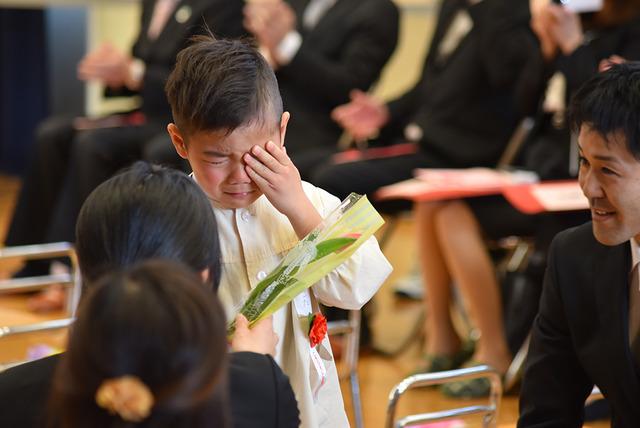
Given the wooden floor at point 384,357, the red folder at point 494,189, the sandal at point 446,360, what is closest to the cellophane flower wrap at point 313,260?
the wooden floor at point 384,357

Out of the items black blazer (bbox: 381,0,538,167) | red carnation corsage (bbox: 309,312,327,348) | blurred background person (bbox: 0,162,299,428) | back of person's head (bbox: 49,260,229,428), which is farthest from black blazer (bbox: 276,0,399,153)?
back of person's head (bbox: 49,260,229,428)

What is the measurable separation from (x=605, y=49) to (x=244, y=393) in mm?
2259

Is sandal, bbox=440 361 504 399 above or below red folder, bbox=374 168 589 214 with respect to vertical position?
below

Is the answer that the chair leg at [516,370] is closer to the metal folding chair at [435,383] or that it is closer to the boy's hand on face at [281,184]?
the metal folding chair at [435,383]

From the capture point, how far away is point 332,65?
13.6ft

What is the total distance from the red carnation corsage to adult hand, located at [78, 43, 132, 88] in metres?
3.32

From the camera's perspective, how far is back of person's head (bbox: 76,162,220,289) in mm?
1229

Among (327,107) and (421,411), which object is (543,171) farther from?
(327,107)

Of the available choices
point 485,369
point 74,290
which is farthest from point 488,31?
point 485,369

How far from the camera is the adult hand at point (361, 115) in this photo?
13.1 feet

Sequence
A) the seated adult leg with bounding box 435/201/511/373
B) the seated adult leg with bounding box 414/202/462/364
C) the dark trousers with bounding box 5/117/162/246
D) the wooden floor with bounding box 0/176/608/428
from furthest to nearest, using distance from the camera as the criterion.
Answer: the dark trousers with bounding box 5/117/162/246 < the seated adult leg with bounding box 414/202/462/364 < the seated adult leg with bounding box 435/201/511/373 < the wooden floor with bounding box 0/176/608/428

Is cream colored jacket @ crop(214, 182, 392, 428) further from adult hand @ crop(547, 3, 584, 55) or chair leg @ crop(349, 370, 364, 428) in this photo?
adult hand @ crop(547, 3, 584, 55)

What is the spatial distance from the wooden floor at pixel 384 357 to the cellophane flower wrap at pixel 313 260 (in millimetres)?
1202

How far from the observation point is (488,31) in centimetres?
370
